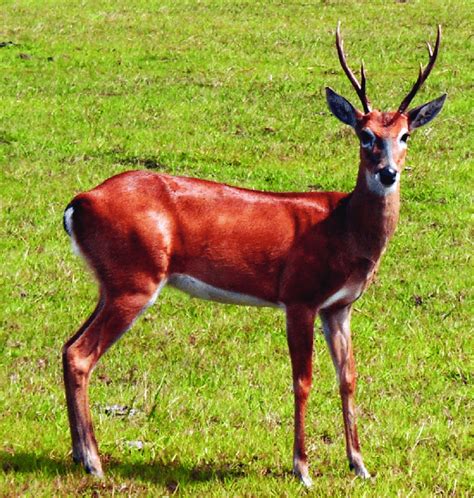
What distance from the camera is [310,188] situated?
14172 millimetres

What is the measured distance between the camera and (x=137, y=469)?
664 cm

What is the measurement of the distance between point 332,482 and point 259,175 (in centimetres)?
831

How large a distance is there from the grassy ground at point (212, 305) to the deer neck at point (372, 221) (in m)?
1.29

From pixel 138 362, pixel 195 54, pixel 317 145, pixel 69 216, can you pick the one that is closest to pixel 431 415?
pixel 138 362

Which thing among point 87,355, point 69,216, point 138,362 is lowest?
point 138,362

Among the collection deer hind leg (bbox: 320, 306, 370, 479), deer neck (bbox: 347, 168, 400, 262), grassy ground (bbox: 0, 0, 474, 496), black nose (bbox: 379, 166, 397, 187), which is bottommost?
grassy ground (bbox: 0, 0, 474, 496)

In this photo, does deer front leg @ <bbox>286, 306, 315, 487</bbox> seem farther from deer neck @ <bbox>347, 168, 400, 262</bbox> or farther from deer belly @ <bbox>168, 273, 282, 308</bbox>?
deer neck @ <bbox>347, 168, 400, 262</bbox>

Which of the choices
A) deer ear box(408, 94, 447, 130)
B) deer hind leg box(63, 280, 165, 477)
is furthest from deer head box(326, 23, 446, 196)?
deer hind leg box(63, 280, 165, 477)

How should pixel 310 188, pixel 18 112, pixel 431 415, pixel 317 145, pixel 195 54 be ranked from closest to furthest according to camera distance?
pixel 431 415 → pixel 310 188 → pixel 317 145 → pixel 18 112 → pixel 195 54

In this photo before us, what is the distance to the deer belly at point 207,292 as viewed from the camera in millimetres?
6871

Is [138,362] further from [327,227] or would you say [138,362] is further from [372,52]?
[372,52]

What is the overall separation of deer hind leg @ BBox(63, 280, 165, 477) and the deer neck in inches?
50.2

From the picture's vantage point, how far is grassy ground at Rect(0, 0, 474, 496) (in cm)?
695

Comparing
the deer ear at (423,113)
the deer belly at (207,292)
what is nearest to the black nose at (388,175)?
the deer ear at (423,113)
